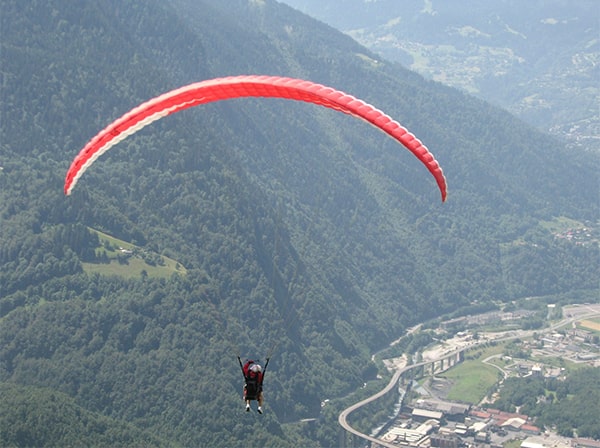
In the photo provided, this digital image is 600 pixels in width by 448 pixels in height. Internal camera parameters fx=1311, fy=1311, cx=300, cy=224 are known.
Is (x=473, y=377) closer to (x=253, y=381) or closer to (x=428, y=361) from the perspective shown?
(x=428, y=361)

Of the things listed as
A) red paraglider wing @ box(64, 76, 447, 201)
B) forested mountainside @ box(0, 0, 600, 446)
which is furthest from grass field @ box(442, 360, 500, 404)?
red paraglider wing @ box(64, 76, 447, 201)

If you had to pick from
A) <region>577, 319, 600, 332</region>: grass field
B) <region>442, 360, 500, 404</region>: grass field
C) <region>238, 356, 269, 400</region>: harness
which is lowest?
<region>442, 360, 500, 404</region>: grass field

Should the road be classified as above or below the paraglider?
below

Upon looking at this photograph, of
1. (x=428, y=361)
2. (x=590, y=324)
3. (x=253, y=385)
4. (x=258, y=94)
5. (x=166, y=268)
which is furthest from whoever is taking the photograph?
(x=590, y=324)

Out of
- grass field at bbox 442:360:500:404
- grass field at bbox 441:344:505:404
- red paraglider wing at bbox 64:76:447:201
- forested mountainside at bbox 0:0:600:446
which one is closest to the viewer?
red paraglider wing at bbox 64:76:447:201

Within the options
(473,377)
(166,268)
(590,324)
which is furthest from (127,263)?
(590,324)

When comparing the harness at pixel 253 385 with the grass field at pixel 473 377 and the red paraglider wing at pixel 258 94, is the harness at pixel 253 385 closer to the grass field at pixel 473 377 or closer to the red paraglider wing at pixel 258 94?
the red paraglider wing at pixel 258 94

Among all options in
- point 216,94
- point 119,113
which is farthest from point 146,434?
point 119,113

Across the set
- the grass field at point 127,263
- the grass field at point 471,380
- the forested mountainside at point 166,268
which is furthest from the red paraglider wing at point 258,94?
the grass field at point 471,380

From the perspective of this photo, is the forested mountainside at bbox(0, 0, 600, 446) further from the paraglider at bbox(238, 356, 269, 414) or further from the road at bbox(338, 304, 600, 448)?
the paraglider at bbox(238, 356, 269, 414)
